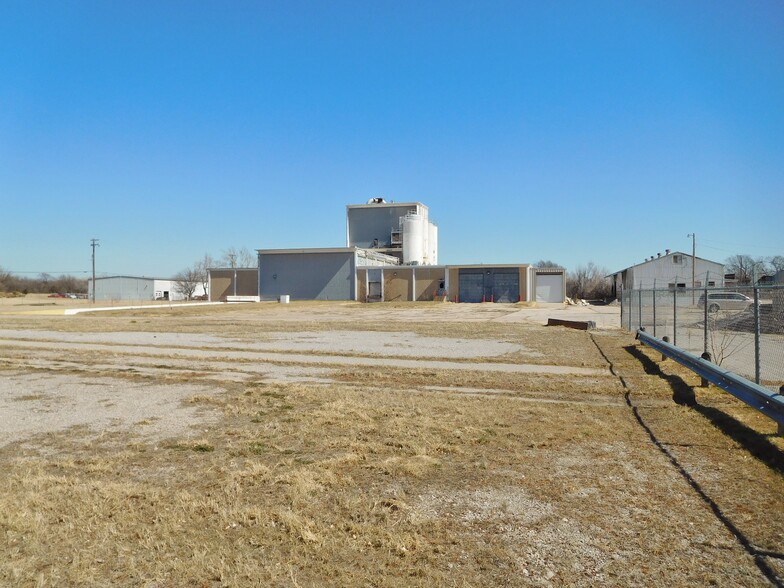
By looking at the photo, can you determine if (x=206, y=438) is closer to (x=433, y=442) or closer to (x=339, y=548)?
(x=433, y=442)

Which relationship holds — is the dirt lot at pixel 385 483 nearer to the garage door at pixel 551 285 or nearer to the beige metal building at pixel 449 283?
the beige metal building at pixel 449 283

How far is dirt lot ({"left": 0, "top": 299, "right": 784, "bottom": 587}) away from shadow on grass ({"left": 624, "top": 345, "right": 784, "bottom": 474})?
42mm

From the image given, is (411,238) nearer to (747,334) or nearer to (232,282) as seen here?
(232,282)

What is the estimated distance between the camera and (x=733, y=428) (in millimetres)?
7840

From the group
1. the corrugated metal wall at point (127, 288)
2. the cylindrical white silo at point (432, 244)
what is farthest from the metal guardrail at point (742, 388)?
the corrugated metal wall at point (127, 288)

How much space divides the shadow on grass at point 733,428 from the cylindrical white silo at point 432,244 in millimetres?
76351

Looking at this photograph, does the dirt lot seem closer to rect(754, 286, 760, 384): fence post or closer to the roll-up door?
rect(754, 286, 760, 384): fence post

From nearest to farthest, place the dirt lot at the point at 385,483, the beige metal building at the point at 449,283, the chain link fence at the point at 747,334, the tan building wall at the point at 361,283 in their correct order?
the dirt lot at the point at 385,483
the chain link fence at the point at 747,334
the beige metal building at the point at 449,283
the tan building wall at the point at 361,283

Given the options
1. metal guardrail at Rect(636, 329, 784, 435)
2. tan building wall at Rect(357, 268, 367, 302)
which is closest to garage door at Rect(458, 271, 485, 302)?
tan building wall at Rect(357, 268, 367, 302)

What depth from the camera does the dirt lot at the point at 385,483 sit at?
3990mm

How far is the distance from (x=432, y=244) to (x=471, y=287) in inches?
1001

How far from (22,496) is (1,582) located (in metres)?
1.56

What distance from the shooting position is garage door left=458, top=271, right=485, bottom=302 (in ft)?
220

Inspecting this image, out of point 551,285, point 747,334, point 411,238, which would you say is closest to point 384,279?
point 411,238
